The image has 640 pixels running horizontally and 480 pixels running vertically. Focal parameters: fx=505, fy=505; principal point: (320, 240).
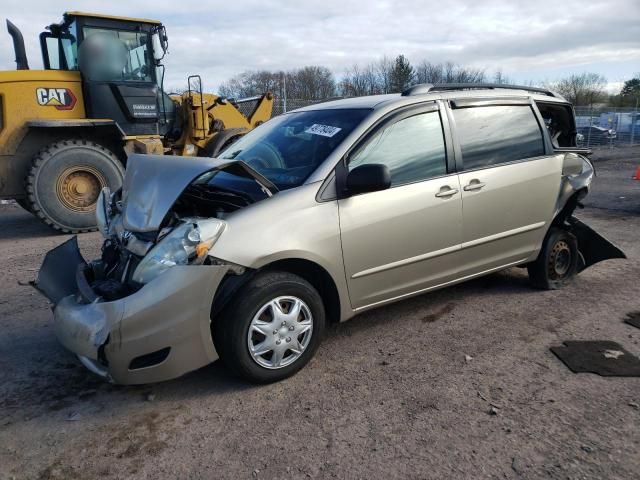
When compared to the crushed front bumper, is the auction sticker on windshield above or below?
above

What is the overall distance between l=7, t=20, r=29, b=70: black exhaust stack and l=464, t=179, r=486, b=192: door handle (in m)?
7.63

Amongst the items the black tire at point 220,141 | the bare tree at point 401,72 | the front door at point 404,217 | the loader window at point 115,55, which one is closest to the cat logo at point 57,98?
the loader window at point 115,55

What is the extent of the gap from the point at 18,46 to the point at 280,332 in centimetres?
768

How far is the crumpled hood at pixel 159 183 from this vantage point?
305 centimetres

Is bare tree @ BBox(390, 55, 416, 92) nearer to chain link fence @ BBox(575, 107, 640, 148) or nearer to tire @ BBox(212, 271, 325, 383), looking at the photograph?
chain link fence @ BBox(575, 107, 640, 148)

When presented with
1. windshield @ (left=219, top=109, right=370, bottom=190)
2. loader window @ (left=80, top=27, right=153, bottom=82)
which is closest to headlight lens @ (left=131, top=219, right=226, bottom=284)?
windshield @ (left=219, top=109, right=370, bottom=190)

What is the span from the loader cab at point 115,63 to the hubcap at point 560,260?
6669 millimetres

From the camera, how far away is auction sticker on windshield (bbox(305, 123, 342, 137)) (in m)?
3.65

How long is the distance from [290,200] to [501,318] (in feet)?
6.92

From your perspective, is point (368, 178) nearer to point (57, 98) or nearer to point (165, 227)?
point (165, 227)

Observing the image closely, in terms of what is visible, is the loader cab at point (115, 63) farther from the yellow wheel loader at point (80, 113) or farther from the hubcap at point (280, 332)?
the hubcap at point (280, 332)

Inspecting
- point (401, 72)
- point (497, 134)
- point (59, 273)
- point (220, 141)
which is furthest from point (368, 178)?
point (401, 72)

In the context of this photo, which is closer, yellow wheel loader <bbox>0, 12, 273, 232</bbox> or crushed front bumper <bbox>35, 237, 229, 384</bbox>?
crushed front bumper <bbox>35, 237, 229, 384</bbox>

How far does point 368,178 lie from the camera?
3242 mm
